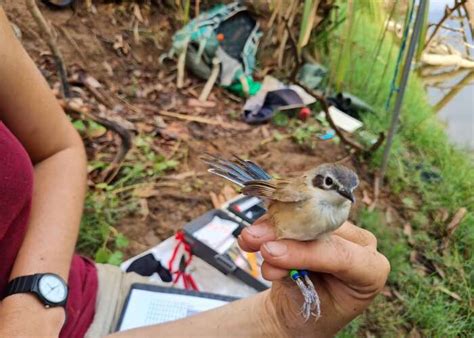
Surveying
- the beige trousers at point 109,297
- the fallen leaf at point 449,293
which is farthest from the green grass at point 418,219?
the beige trousers at point 109,297

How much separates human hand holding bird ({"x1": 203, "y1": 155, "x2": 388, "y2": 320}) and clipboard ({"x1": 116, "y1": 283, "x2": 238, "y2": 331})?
0.74 m

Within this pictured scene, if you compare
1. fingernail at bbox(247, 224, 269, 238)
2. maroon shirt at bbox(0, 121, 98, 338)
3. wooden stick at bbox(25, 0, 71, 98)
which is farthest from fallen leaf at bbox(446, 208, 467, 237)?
wooden stick at bbox(25, 0, 71, 98)

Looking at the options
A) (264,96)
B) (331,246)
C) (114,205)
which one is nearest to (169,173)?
(114,205)

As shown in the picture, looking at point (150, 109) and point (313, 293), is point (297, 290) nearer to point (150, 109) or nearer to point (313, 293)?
point (313, 293)

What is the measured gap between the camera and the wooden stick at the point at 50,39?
3.05 metres

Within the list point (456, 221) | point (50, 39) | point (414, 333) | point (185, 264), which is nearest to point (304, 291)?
point (185, 264)

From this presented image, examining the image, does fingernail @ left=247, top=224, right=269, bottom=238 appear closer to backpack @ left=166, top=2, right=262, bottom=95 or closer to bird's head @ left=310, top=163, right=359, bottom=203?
bird's head @ left=310, top=163, right=359, bottom=203

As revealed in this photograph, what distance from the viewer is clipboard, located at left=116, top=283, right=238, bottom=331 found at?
6.32 feet

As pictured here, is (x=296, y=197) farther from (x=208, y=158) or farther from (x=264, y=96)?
(x=264, y=96)

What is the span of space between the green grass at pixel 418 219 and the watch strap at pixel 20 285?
5.69 feet

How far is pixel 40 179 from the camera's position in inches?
70.5

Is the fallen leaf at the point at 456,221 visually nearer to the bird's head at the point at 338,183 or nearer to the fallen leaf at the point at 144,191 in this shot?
the fallen leaf at the point at 144,191

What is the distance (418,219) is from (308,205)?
7.91ft

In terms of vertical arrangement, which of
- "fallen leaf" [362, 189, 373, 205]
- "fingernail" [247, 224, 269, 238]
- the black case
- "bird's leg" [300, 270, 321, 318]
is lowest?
"fallen leaf" [362, 189, 373, 205]
